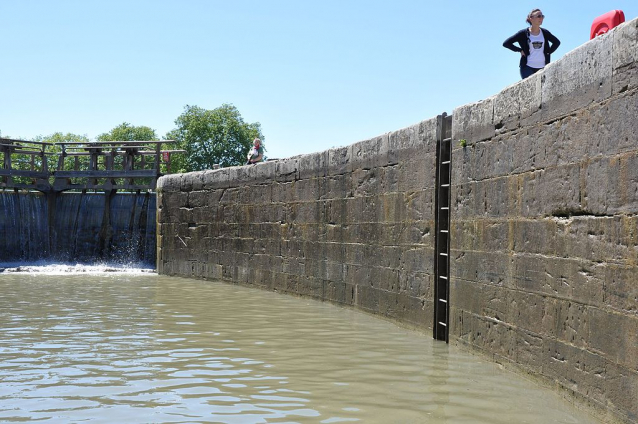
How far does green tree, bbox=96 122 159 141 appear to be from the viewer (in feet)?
200

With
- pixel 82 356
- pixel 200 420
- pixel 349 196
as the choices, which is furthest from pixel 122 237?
pixel 200 420

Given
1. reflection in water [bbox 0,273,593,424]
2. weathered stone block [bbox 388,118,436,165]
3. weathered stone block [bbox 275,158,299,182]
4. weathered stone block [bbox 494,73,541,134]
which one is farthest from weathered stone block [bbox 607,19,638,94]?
weathered stone block [bbox 275,158,299,182]

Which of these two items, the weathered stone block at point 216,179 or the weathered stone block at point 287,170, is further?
the weathered stone block at point 216,179

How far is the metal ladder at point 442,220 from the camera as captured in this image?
289 inches

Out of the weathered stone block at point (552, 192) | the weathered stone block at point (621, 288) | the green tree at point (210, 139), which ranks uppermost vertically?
the green tree at point (210, 139)

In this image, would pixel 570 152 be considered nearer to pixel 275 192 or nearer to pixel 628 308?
pixel 628 308

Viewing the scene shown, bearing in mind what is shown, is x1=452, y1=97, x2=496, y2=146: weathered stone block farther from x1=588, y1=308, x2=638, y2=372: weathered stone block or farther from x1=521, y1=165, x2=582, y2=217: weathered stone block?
x1=588, y1=308, x2=638, y2=372: weathered stone block

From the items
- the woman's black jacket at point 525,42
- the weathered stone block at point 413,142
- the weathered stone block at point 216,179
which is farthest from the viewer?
the weathered stone block at point 216,179

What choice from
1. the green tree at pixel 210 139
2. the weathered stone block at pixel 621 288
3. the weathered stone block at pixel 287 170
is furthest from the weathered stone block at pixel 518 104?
the green tree at pixel 210 139

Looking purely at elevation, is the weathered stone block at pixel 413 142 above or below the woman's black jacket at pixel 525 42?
below

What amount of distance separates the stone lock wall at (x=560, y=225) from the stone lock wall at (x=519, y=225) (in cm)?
1

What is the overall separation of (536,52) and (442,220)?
1647 millimetres

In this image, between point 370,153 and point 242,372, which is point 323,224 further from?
point 242,372

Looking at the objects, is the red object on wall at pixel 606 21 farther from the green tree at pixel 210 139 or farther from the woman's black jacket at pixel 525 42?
the green tree at pixel 210 139
